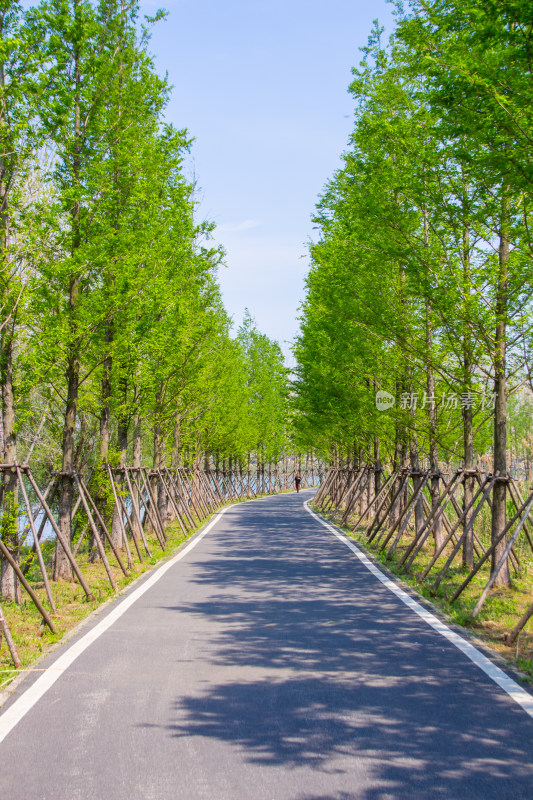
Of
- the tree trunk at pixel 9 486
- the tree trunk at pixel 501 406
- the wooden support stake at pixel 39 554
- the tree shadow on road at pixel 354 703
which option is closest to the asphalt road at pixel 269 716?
the tree shadow on road at pixel 354 703

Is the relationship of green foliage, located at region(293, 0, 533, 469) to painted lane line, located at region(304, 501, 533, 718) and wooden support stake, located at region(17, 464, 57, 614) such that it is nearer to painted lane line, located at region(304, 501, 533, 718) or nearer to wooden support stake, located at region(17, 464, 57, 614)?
painted lane line, located at region(304, 501, 533, 718)

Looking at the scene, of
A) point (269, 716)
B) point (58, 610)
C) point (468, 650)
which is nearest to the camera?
point (269, 716)

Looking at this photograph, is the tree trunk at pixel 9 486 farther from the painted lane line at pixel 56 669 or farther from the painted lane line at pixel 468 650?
the painted lane line at pixel 468 650

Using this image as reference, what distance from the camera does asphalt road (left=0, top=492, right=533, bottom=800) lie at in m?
3.66

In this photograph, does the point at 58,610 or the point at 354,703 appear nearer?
the point at 354,703

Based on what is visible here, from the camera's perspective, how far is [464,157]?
7660 millimetres

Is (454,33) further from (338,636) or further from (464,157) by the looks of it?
(338,636)

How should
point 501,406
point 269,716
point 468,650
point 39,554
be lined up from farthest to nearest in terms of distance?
point 501,406
point 39,554
point 468,650
point 269,716

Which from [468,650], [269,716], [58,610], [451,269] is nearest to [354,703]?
[269,716]

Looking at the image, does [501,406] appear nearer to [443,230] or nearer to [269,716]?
Answer: [443,230]

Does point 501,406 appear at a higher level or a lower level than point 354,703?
higher

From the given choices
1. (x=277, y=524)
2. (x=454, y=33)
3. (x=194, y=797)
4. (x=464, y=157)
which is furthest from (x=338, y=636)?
(x=277, y=524)

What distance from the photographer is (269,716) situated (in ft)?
15.1

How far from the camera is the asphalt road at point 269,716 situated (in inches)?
144
